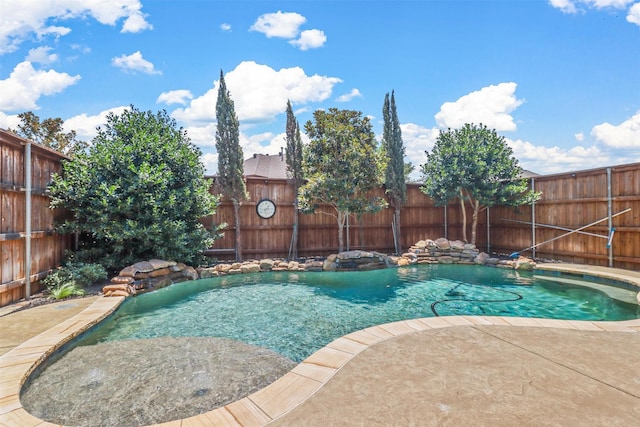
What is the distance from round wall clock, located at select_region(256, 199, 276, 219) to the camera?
954cm

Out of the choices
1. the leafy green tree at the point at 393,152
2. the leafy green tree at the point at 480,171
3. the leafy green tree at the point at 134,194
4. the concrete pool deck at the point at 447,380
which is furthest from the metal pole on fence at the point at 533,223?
the leafy green tree at the point at 134,194

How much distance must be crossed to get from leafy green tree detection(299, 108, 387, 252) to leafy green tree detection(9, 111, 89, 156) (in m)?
9.74

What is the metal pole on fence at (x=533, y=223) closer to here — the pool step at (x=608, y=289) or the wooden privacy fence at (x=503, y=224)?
the wooden privacy fence at (x=503, y=224)

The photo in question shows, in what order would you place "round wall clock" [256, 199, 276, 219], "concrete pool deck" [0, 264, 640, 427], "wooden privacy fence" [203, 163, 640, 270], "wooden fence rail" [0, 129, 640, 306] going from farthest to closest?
"round wall clock" [256, 199, 276, 219]
"wooden privacy fence" [203, 163, 640, 270]
"wooden fence rail" [0, 129, 640, 306]
"concrete pool deck" [0, 264, 640, 427]

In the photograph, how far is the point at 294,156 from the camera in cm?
966

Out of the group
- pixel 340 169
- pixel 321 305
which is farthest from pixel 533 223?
pixel 321 305

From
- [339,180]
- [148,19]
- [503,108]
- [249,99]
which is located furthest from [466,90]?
[148,19]

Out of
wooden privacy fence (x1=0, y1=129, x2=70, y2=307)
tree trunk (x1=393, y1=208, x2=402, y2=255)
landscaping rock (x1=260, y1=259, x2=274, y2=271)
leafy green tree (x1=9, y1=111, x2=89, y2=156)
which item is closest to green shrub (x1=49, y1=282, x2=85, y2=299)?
wooden privacy fence (x1=0, y1=129, x2=70, y2=307)

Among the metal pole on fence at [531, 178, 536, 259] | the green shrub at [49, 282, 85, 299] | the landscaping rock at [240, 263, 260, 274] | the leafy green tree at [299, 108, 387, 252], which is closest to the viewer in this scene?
the green shrub at [49, 282, 85, 299]

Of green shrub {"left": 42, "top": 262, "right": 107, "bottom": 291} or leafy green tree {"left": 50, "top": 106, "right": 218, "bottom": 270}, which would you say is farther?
leafy green tree {"left": 50, "top": 106, "right": 218, "bottom": 270}

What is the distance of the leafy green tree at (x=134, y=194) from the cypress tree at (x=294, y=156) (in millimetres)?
2678

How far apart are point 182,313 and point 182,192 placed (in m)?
3.10

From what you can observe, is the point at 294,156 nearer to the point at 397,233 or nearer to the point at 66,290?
the point at 397,233

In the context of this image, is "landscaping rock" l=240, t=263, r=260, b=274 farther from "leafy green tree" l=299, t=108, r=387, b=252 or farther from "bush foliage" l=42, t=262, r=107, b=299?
"bush foliage" l=42, t=262, r=107, b=299
